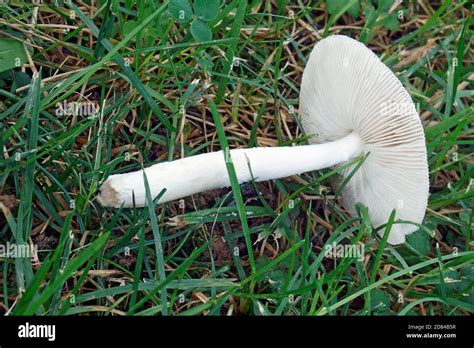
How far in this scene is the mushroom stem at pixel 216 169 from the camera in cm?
215

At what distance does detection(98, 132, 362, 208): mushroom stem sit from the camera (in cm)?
215

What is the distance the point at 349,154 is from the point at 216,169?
1.84 ft

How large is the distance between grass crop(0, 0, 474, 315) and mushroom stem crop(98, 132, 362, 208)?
69mm

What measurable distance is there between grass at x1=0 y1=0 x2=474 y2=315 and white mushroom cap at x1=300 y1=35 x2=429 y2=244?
0.32 ft

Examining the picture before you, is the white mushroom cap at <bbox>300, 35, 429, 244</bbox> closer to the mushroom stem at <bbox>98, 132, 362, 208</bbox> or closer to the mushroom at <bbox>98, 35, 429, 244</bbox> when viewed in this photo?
the mushroom at <bbox>98, 35, 429, 244</bbox>

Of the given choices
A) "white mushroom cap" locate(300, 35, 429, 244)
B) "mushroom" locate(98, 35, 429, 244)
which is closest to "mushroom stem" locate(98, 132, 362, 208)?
"mushroom" locate(98, 35, 429, 244)

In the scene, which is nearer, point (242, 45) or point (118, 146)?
point (118, 146)

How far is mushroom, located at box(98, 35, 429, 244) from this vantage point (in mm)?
2127

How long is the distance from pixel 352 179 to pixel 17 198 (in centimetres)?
133

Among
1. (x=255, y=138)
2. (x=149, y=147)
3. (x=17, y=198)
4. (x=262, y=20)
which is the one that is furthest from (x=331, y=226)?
(x=17, y=198)

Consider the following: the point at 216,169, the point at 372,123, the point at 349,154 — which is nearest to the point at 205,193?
the point at 216,169

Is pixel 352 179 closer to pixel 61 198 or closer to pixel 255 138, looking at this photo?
pixel 255 138

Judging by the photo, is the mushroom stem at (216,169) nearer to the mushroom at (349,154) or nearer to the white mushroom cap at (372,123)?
the mushroom at (349,154)
